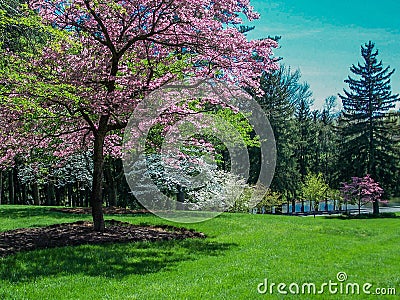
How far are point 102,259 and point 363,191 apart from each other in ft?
97.2

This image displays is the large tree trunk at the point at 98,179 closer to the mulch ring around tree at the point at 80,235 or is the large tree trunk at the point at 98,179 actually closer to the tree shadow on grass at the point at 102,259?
the mulch ring around tree at the point at 80,235

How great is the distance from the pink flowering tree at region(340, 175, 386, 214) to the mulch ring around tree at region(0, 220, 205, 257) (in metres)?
24.9

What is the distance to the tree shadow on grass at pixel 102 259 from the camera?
22.0 ft

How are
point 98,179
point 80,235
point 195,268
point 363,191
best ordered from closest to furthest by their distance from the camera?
1. point 195,268
2. point 80,235
3. point 98,179
4. point 363,191

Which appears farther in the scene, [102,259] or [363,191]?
[363,191]

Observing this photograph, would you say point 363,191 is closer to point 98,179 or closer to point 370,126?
point 370,126

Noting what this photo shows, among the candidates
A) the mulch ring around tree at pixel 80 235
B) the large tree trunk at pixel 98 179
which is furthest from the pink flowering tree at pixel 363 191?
the large tree trunk at pixel 98 179

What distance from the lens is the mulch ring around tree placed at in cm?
890

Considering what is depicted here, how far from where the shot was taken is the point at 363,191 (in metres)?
33.4

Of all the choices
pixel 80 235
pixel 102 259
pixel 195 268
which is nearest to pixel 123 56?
pixel 80 235

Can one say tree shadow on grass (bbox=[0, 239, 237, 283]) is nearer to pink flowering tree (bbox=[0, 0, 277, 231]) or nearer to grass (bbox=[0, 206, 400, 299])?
grass (bbox=[0, 206, 400, 299])

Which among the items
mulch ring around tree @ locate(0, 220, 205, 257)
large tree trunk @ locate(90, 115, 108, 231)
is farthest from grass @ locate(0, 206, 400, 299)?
large tree trunk @ locate(90, 115, 108, 231)

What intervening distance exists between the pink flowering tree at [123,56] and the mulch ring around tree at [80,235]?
737 millimetres

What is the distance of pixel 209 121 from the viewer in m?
11.5
